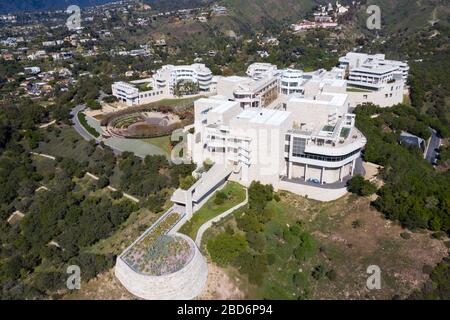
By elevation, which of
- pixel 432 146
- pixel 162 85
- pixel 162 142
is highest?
pixel 162 85

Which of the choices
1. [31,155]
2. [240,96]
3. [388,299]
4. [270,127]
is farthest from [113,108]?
[388,299]

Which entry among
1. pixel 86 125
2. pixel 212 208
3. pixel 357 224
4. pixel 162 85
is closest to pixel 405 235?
pixel 357 224

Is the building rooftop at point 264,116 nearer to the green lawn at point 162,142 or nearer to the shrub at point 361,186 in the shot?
the shrub at point 361,186

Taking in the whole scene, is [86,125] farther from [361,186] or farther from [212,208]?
[361,186]

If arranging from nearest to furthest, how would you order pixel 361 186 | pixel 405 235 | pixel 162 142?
pixel 405 235 < pixel 361 186 < pixel 162 142

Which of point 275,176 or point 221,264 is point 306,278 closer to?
point 221,264

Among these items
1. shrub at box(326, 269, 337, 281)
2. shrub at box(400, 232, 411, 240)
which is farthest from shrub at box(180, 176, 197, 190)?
shrub at box(400, 232, 411, 240)
